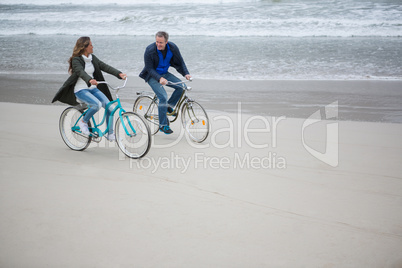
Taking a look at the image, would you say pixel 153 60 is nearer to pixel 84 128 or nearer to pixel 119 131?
pixel 119 131

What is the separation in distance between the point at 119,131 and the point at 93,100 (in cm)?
57

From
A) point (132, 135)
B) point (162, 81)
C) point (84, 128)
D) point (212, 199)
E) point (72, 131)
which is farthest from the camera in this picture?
point (162, 81)

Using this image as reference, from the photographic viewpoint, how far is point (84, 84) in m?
5.67

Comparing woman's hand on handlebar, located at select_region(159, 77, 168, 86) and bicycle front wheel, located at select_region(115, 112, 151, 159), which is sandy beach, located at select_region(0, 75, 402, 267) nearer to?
bicycle front wheel, located at select_region(115, 112, 151, 159)

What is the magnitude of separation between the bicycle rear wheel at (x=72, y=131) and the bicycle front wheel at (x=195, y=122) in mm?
1650

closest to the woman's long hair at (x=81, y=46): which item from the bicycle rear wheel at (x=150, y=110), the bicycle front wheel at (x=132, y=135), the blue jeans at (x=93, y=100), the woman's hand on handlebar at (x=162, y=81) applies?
the blue jeans at (x=93, y=100)

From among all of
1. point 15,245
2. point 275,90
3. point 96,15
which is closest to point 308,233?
point 15,245

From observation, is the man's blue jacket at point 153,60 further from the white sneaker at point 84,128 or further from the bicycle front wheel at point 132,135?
the white sneaker at point 84,128

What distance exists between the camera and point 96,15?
110 ft

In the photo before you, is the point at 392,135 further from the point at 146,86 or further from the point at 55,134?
the point at 146,86

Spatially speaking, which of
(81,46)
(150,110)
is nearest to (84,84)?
(81,46)

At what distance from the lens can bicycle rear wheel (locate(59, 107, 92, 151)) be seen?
19.6ft

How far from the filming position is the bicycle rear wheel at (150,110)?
7.07m

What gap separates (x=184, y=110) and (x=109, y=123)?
1.43m
